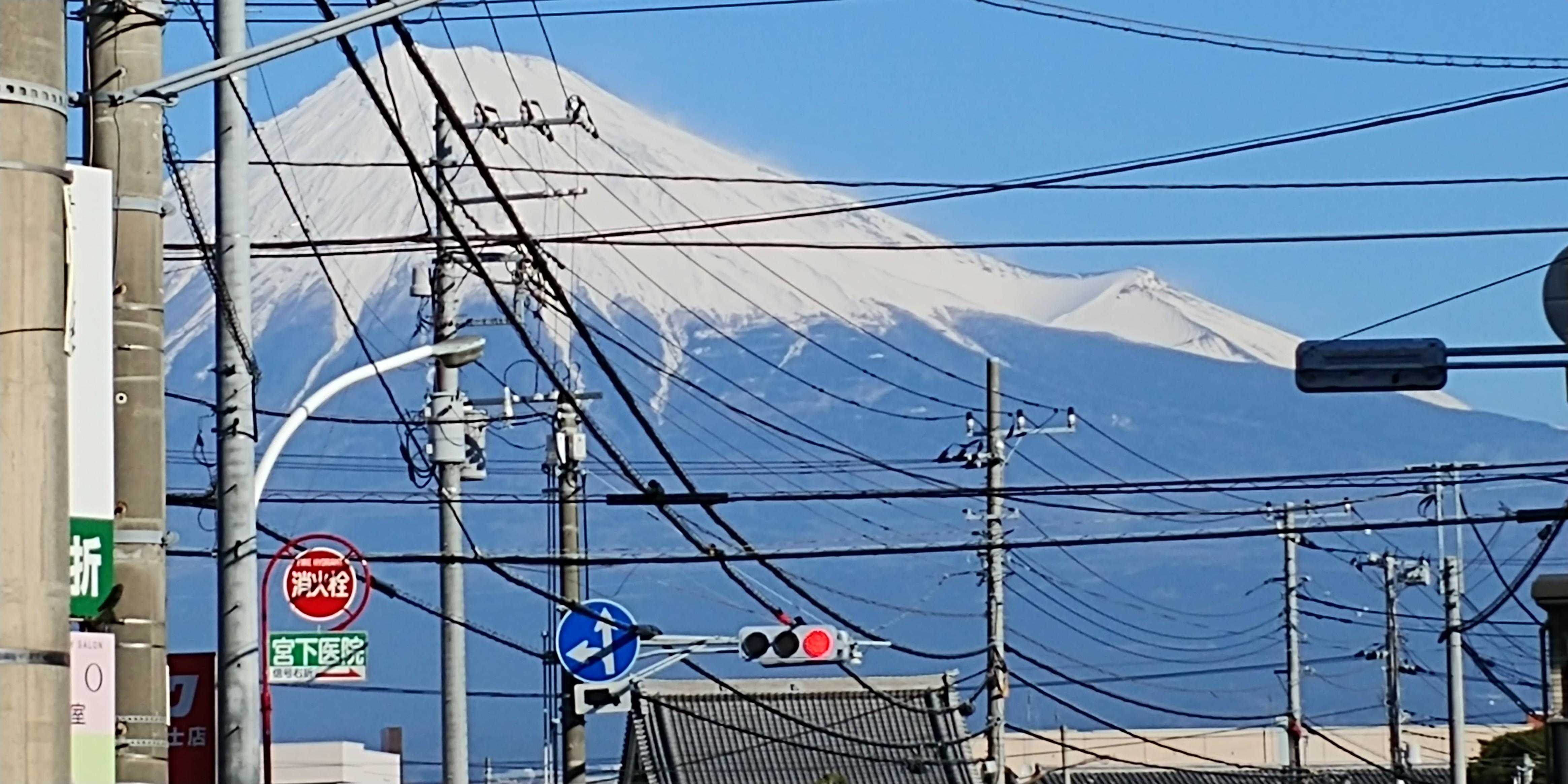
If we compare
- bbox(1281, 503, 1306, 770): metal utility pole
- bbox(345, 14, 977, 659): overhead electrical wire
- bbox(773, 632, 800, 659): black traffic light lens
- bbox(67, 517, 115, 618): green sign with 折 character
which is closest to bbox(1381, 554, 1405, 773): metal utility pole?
bbox(1281, 503, 1306, 770): metal utility pole

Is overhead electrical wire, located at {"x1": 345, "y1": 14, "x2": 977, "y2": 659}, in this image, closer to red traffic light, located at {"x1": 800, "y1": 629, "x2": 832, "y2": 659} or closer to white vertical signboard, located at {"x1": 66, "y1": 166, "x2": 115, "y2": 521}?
red traffic light, located at {"x1": 800, "y1": 629, "x2": 832, "y2": 659}

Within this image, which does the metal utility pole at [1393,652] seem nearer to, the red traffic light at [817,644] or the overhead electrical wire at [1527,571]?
the overhead electrical wire at [1527,571]

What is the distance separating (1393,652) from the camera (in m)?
51.2

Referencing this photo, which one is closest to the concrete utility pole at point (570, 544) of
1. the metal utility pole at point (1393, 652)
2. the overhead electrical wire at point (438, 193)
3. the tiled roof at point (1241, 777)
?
the overhead electrical wire at point (438, 193)

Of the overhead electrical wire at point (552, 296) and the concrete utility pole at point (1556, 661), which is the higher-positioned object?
the overhead electrical wire at point (552, 296)

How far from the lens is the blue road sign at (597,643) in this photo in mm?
26234

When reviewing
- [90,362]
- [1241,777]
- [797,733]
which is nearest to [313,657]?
[90,362]

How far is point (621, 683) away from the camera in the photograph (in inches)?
1077

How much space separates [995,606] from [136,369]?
26980 mm

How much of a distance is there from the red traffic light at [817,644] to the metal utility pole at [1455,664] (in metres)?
16.6

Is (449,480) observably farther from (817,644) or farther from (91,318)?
(91,318)

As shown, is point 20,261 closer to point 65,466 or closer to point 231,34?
point 65,466

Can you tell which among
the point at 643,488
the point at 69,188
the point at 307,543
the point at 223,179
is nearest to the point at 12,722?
the point at 69,188

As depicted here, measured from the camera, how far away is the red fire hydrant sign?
18375 millimetres
